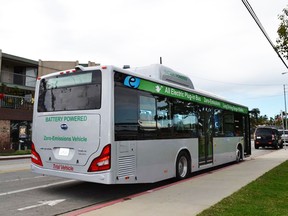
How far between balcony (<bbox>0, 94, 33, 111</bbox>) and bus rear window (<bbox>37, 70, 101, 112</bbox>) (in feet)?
68.4

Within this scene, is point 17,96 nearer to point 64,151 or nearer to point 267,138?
point 267,138

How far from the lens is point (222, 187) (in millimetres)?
9125

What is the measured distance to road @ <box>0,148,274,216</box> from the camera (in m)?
6.94

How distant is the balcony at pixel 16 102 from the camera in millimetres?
27906

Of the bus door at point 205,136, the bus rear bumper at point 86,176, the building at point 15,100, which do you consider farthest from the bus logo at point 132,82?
the building at point 15,100

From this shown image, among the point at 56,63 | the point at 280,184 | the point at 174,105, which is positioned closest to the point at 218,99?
the point at 174,105

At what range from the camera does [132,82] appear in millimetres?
8203

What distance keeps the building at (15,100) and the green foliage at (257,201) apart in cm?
2244

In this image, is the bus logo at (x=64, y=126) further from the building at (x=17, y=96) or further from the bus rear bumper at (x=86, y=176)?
the building at (x=17, y=96)

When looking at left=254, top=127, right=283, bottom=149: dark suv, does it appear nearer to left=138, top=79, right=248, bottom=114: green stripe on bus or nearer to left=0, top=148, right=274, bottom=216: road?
left=138, top=79, right=248, bottom=114: green stripe on bus

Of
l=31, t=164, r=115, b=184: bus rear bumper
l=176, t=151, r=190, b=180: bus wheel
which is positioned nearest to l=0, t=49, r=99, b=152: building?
l=176, t=151, r=190, b=180: bus wheel

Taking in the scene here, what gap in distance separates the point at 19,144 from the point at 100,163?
913 inches

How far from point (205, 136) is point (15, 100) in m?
21.4

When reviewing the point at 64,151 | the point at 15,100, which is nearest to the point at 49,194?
the point at 64,151
